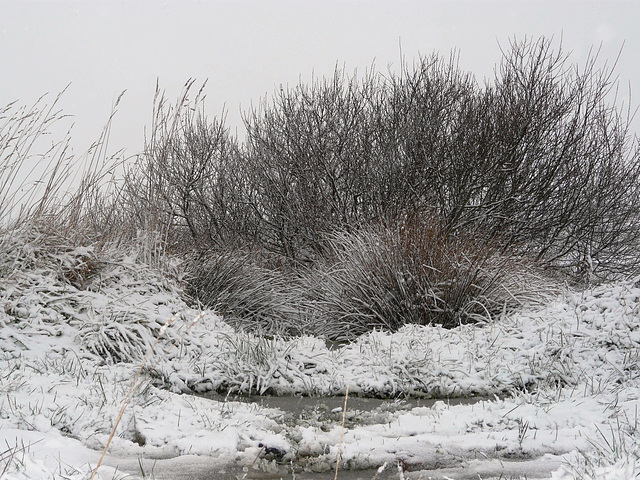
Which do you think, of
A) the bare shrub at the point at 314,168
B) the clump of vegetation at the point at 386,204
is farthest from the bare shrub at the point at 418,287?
the bare shrub at the point at 314,168

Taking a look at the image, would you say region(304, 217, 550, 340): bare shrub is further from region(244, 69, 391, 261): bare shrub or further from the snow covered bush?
region(244, 69, 391, 261): bare shrub

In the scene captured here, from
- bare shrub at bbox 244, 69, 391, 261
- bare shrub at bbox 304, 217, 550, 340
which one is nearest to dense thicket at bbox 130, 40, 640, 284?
bare shrub at bbox 244, 69, 391, 261

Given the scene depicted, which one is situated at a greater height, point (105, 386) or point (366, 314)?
point (366, 314)

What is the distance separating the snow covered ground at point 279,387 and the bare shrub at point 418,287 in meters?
0.69

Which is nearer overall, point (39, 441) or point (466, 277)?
point (39, 441)

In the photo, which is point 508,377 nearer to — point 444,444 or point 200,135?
point 444,444

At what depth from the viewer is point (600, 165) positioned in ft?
35.1

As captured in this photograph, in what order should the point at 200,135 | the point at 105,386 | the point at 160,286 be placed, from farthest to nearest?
the point at 200,135 → the point at 160,286 → the point at 105,386

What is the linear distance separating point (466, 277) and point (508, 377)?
6.51 ft

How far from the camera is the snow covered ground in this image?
2.54 m

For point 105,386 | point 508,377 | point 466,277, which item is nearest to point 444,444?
point 508,377

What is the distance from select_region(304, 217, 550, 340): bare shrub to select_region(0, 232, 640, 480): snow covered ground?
0.69 metres

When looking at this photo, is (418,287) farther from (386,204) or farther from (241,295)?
(386,204)

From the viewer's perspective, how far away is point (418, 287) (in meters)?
6.14
